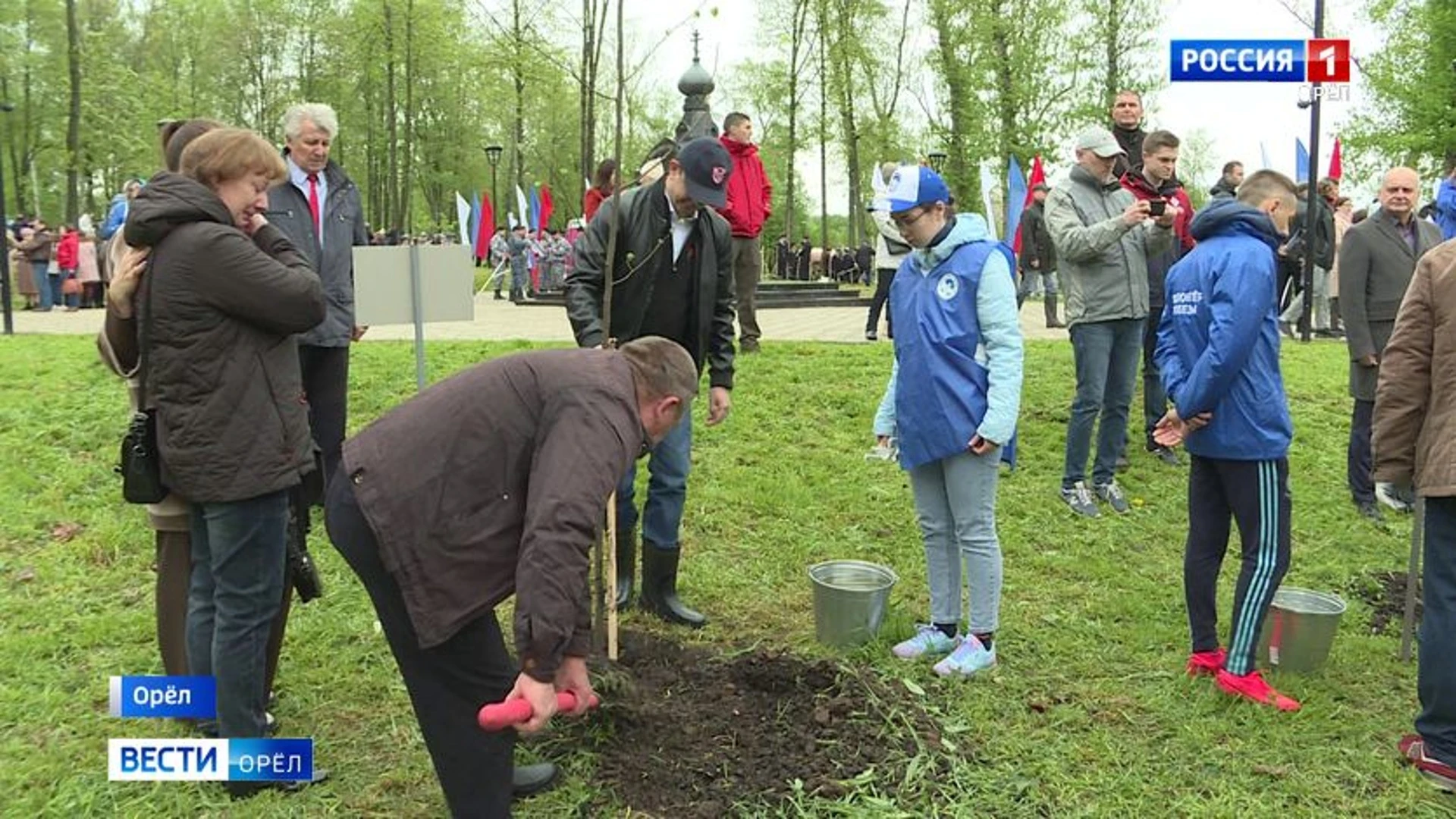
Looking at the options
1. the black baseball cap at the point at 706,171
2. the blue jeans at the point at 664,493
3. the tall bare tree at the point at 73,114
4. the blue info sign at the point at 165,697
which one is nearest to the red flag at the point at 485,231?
the tall bare tree at the point at 73,114

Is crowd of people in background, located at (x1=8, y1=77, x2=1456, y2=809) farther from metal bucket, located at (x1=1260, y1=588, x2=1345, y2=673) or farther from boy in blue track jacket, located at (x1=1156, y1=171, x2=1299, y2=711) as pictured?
metal bucket, located at (x1=1260, y1=588, x2=1345, y2=673)

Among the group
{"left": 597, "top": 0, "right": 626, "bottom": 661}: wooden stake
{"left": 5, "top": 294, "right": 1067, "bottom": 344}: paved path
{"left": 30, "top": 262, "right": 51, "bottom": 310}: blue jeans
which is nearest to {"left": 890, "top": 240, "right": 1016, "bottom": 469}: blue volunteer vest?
{"left": 597, "top": 0, "right": 626, "bottom": 661}: wooden stake

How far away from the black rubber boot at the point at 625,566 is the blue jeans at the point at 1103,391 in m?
2.96

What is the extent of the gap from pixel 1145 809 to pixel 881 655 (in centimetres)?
124

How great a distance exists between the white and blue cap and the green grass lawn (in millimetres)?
1778

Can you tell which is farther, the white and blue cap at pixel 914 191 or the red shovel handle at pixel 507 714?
the white and blue cap at pixel 914 191

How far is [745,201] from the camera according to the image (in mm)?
8477

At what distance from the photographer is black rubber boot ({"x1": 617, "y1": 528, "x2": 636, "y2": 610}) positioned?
15.6ft

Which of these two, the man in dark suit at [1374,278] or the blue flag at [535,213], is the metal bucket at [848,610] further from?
the blue flag at [535,213]

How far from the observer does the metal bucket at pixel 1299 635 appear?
→ 161 inches

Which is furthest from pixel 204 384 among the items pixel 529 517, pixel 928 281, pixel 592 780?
pixel 928 281

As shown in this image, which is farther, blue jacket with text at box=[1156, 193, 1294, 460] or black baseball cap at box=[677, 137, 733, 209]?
black baseball cap at box=[677, 137, 733, 209]

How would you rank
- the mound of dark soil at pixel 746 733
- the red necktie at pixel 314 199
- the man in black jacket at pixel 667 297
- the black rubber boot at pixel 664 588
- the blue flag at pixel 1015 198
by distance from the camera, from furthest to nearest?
1. the blue flag at pixel 1015 198
2. the red necktie at pixel 314 199
3. the black rubber boot at pixel 664 588
4. the man in black jacket at pixel 667 297
5. the mound of dark soil at pixel 746 733

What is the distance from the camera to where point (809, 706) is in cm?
366
